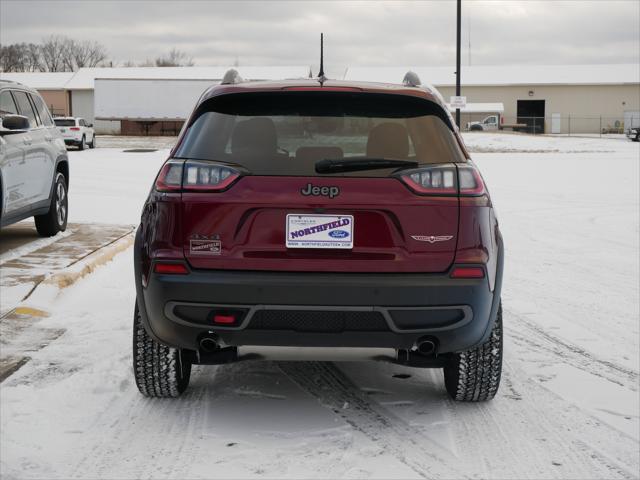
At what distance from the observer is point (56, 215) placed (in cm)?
1057

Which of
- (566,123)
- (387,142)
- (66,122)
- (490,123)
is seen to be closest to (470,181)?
(387,142)

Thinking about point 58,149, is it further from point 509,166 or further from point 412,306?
point 509,166

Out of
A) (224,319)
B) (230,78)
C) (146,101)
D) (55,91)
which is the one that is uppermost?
(55,91)

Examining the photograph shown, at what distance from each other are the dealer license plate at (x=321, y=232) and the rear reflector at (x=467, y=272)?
0.50 metres

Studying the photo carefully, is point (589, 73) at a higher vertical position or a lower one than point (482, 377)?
higher

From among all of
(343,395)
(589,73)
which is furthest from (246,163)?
(589,73)

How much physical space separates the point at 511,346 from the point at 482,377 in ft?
4.83

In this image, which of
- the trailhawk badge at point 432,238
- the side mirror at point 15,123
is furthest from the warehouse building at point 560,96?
the trailhawk badge at point 432,238

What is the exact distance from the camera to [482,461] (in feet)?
13.2

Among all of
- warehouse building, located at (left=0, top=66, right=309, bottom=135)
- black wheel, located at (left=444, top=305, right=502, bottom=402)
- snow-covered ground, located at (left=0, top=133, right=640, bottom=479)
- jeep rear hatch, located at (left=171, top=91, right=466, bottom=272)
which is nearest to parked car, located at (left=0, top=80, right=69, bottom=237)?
snow-covered ground, located at (left=0, top=133, right=640, bottom=479)

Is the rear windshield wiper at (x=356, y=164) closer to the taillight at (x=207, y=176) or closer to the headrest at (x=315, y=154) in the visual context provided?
the headrest at (x=315, y=154)

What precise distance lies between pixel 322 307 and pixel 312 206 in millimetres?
460

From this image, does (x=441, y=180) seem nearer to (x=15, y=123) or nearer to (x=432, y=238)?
(x=432, y=238)

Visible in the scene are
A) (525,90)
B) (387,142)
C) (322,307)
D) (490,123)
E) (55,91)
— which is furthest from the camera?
(55,91)
